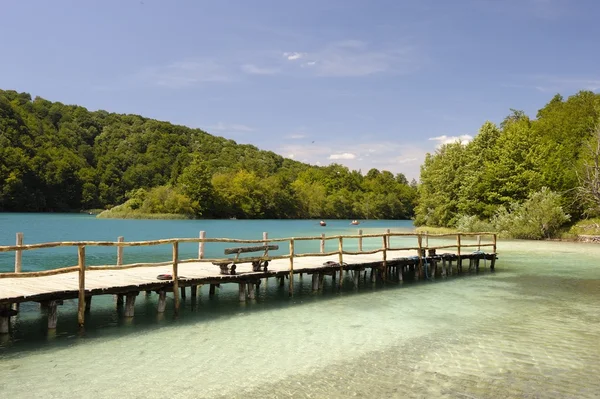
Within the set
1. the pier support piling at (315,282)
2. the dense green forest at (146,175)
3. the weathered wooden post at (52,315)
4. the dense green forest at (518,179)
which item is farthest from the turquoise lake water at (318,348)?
the dense green forest at (146,175)

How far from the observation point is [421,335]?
47.5 ft

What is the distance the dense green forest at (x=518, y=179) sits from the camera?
56.2 m

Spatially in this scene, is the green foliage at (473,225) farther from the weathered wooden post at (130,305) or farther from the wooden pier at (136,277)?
the weathered wooden post at (130,305)

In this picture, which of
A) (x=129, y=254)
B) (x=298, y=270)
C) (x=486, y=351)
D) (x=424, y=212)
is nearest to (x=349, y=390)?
(x=486, y=351)

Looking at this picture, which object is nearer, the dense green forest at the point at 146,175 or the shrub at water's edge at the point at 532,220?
the shrub at water's edge at the point at 532,220

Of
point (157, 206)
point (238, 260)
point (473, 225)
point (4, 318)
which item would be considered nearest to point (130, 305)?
point (4, 318)

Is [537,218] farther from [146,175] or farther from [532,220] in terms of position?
[146,175]

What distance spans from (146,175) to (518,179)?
112 metres

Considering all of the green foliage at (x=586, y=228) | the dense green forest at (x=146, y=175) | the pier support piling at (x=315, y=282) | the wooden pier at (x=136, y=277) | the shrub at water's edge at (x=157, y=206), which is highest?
the dense green forest at (x=146, y=175)

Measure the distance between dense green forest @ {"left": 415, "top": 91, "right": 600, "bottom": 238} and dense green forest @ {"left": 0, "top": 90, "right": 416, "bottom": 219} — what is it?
66.7 metres

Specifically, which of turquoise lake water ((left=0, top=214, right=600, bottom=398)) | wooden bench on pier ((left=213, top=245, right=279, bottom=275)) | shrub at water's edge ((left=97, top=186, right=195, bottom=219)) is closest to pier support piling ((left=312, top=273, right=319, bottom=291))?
turquoise lake water ((left=0, top=214, right=600, bottom=398))

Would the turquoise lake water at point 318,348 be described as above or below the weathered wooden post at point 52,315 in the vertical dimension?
below

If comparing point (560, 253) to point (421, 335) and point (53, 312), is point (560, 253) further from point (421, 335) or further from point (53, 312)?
point (53, 312)

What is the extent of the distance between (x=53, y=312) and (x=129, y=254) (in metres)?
23.2
